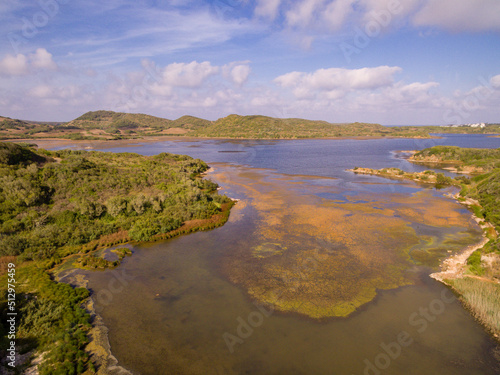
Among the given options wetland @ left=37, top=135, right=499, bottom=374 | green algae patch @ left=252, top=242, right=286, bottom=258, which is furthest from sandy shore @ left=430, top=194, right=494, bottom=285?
green algae patch @ left=252, top=242, right=286, bottom=258

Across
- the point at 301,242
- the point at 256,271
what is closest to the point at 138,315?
the point at 256,271

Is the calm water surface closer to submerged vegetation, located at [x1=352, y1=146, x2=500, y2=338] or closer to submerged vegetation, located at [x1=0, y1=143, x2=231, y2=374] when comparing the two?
submerged vegetation, located at [x1=352, y1=146, x2=500, y2=338]

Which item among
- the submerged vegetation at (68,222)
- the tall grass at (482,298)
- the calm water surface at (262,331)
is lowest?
the calm water surface at (262,331)

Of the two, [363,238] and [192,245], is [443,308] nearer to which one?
[363,238]

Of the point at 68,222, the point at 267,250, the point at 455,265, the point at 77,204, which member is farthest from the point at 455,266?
the point at 77,204

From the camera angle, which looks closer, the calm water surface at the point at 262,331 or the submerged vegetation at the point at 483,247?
the calm water surface at the point at 262,331

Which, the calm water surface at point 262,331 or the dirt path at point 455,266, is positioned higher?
the dirt path at point 455,266

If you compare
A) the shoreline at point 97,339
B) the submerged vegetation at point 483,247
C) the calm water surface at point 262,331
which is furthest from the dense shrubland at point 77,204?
the submerged vegetation at point 483,247

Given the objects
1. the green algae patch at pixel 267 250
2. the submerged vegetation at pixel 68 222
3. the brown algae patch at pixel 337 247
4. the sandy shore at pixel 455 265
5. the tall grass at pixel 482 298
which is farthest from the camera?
the green algae patch at pixel 267 250

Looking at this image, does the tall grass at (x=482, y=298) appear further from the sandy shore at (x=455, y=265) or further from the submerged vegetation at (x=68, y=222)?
the submerged vegetation at (x=68, y=222)
